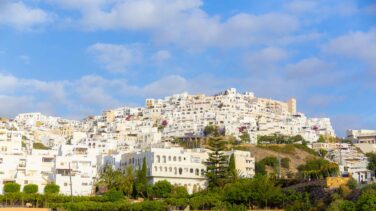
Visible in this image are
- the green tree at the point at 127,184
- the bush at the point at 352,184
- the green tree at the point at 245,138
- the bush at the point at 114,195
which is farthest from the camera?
the green tree at the point at 245,138

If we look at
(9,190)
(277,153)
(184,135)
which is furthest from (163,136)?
(9,190)

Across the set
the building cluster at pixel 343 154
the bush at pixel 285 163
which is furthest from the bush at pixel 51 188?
the building cluster at pixel 343 154

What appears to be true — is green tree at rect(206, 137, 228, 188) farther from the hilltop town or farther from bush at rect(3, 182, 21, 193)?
bush at rect(3, 182, 21, 193)

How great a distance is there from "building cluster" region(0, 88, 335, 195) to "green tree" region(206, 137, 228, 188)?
2.47m

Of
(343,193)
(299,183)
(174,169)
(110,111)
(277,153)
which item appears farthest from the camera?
(110,111)

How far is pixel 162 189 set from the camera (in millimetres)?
59844

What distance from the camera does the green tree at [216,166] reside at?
200 feet

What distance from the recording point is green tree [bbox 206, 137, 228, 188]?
6106 centimetres

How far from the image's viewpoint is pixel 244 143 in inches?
3812

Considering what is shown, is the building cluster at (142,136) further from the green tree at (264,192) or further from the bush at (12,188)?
the green tree at (264,192)

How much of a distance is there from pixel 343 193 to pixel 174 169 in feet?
79.8

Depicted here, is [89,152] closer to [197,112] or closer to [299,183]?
[299,183]

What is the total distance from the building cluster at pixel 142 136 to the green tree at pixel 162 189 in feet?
12.5

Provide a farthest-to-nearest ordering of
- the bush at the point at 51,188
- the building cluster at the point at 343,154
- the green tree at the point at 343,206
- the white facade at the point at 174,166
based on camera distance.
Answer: the building cluster at the point at 343,154 → the white facade at the point at 174,166 → the bush at the point at 51,188 → the green tree at the point at 343,206
